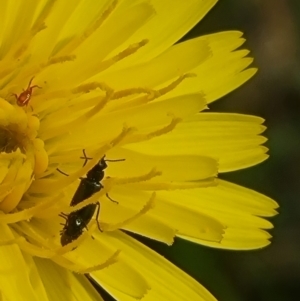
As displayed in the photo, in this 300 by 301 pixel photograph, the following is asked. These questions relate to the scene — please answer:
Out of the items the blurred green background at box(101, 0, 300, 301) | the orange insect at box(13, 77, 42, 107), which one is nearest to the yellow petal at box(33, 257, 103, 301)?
the orange insect at box(13, 77, 42, 107)

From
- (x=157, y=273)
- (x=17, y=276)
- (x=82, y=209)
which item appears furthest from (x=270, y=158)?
(x=17, y=276)

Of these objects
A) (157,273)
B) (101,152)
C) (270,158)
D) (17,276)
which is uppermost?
(270,158)

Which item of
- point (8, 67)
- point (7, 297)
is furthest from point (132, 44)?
point (7, 297)

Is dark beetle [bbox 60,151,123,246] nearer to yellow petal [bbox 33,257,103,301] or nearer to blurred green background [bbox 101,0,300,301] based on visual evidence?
yellow petal [bbox 33,257,103,301]

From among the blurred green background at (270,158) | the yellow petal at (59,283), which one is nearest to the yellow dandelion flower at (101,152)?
the yellow petal at (59,283)

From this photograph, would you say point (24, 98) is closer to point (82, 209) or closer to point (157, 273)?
point (82, 209)

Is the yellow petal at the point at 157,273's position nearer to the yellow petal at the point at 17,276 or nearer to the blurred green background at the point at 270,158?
the yellow petal at the point at 17,276
